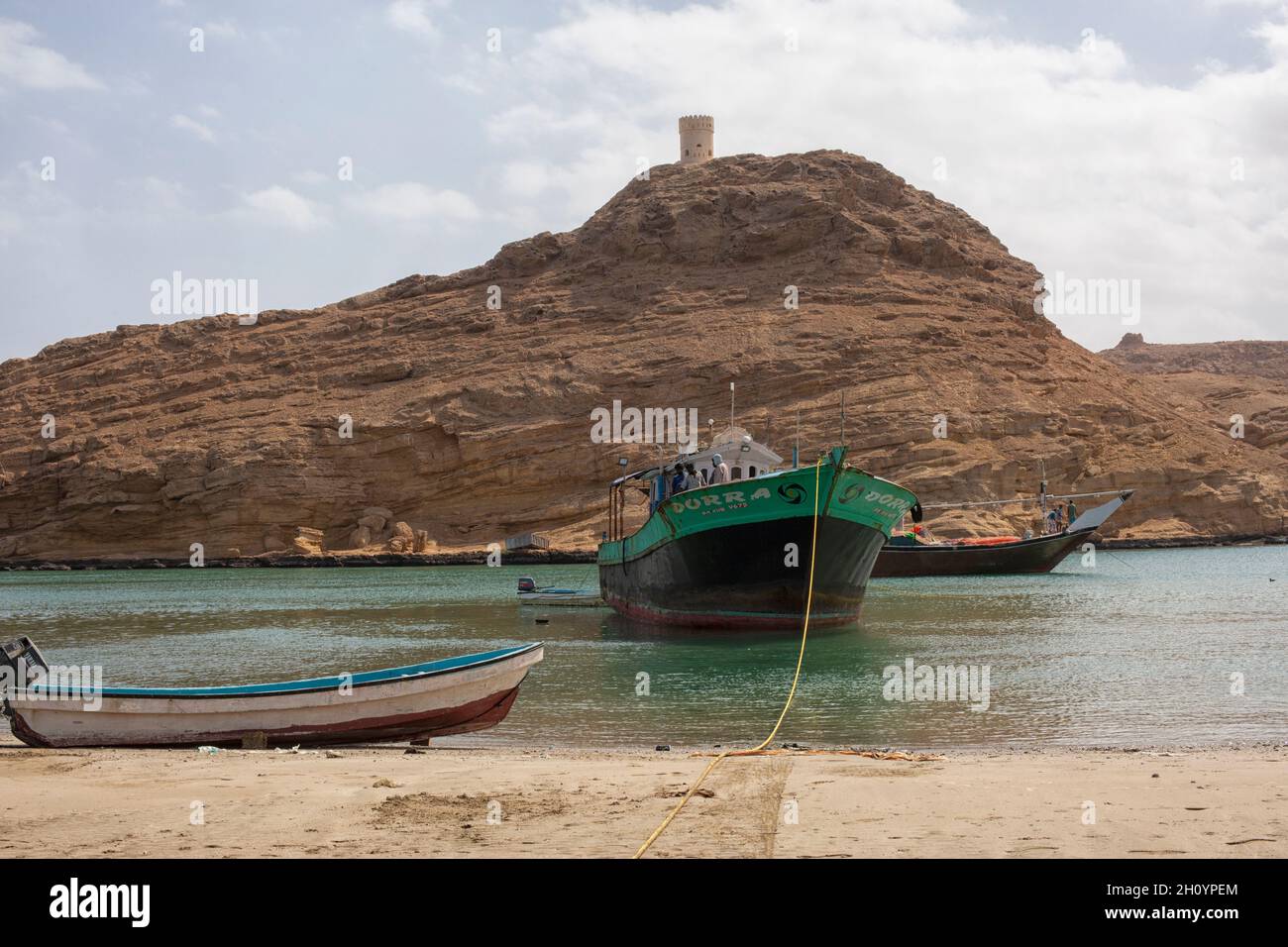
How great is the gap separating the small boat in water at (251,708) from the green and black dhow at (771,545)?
11426mm

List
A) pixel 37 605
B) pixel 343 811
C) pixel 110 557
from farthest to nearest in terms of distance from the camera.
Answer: pixel 110 557, pixel 37 605, pixel 343 811

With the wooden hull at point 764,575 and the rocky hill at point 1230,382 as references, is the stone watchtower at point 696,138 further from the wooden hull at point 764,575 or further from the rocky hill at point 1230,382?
the wooden hull at point 764,575

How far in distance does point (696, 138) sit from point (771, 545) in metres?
86.7

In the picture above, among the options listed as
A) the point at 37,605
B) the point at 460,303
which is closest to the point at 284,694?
the point at 37,605

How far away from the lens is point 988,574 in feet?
168

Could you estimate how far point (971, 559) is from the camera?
167 feet

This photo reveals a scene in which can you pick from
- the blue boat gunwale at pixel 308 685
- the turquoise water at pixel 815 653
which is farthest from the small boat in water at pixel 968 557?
the blue boat gunwale at pixel 308 685

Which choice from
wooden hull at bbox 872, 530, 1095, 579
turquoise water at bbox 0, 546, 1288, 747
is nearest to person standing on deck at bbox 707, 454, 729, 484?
turquoise water at bbox 0, 546, 1288, 747

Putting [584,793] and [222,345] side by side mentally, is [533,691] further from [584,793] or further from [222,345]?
[222,345]

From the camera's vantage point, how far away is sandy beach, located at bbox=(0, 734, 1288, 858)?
6.71 meters

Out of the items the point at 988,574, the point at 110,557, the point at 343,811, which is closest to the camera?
the point at 343,811

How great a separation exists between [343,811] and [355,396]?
77.7m

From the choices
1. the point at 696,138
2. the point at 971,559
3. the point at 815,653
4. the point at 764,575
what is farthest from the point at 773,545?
the point at 696,138

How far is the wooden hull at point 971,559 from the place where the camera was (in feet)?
165
